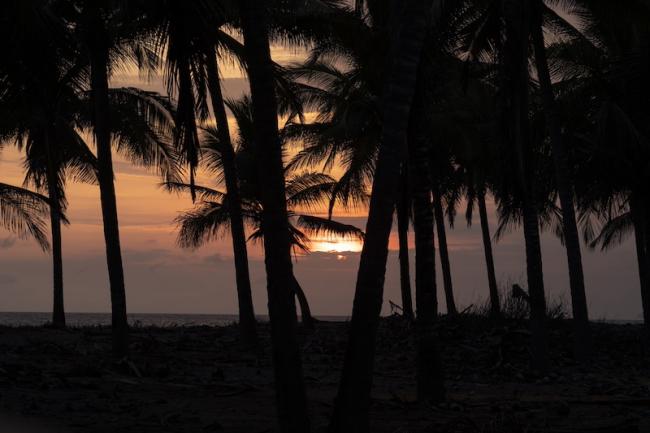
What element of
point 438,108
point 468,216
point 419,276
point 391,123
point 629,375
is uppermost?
point 438,108

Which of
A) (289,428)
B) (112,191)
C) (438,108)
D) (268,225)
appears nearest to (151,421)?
A: (289,428)

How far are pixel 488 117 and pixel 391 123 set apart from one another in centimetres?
2441

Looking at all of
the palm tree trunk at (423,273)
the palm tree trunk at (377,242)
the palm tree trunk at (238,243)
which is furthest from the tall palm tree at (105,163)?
the palm tree trunk at (377,242)

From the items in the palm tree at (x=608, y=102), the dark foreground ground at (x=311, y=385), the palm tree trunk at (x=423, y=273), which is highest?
the palm tree at (x=608, y=102)

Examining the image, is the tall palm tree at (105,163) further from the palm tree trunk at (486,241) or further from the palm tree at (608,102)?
the palm tree trunk at (486,241)

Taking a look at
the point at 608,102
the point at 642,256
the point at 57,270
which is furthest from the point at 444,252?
the point at 57,270

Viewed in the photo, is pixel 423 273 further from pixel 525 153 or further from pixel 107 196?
pixel 107 196

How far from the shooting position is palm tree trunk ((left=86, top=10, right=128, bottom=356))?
16.4m

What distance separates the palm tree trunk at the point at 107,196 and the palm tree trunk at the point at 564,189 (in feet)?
30.4

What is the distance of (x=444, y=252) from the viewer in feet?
107

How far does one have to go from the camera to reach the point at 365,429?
8.07 m

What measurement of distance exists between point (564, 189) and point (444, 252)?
541 inches

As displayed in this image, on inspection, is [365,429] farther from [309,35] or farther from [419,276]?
[309,35]

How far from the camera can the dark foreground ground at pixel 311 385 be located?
33.4 ft
